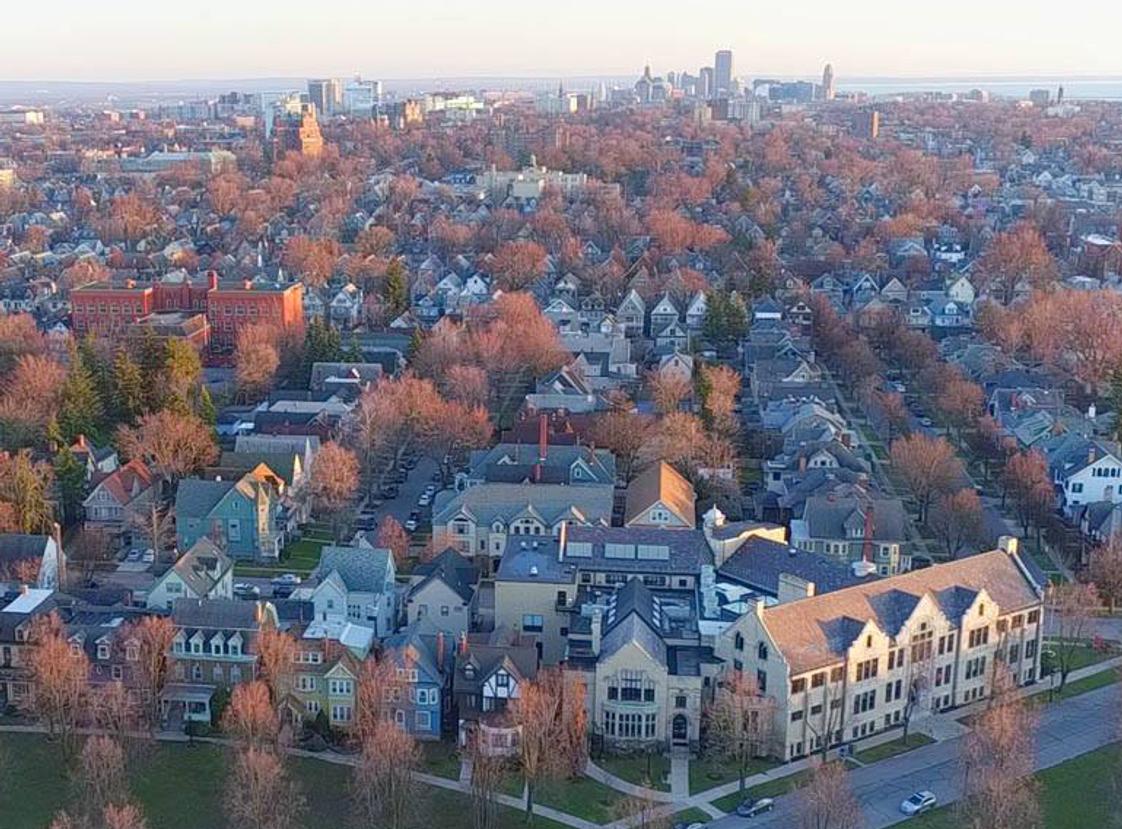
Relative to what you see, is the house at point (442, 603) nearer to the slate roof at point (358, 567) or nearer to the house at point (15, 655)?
the slate roof at point (358, 567)

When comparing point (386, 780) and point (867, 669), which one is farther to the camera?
point (867, 669)

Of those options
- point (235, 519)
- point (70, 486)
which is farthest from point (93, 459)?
point (235, 519)

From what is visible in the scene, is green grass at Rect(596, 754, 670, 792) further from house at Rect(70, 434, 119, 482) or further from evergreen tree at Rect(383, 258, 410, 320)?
evergreen tree at Rect(383, 258, 410, 320)

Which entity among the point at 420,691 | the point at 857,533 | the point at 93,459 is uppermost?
the point at 857,533

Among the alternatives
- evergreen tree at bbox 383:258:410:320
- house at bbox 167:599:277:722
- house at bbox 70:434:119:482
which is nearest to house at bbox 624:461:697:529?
house at bbox 167:599:277:722

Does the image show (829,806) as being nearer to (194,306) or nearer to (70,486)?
(70,486)

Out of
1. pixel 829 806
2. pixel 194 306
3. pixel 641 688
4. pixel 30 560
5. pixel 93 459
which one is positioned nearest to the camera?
pixel 829 806

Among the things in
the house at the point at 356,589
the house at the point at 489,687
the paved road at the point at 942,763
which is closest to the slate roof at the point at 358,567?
the house at the point at 356,589

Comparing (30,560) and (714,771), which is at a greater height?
(30,560)
